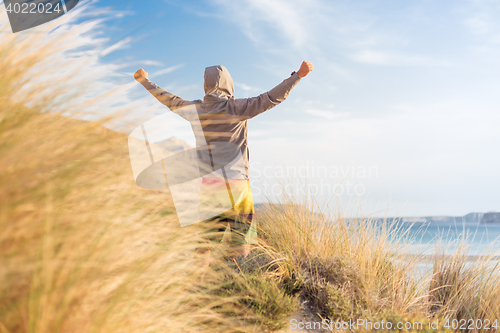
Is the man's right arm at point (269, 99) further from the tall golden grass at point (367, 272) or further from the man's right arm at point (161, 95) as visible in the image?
the tall golden grass at point (367, 272)

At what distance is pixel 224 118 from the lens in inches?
129

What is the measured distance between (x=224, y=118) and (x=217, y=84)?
0.43m

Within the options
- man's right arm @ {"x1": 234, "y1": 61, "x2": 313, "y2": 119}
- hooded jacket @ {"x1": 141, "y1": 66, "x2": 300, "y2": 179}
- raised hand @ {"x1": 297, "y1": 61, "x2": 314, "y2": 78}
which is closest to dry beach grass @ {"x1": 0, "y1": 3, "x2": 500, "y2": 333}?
hooded jacket @ {"x1": 141, "y1": 66, "x2": 300, "y2": 179}

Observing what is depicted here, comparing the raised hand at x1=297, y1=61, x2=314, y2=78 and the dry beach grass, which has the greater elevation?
the raised hand at x1=297, y1=61, x2=314, y2=78

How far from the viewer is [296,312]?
279 centimetres

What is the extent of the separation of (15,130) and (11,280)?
73 centimetres

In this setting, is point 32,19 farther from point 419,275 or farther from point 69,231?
point 419,275

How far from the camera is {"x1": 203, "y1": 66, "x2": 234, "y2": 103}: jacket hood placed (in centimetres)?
338

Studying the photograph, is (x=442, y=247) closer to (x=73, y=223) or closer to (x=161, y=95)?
(x=161, y=95)

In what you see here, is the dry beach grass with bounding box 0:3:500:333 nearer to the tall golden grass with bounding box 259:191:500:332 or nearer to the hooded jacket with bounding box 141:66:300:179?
the tall golden grass with bounding box 259:191:500:332

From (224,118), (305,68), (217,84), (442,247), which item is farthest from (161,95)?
(442,247)

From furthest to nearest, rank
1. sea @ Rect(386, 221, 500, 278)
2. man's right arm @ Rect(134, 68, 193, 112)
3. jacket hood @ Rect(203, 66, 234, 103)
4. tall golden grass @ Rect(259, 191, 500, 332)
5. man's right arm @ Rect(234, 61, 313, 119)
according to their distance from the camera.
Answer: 1. sea @ Rect(386, 221, 500, 278)
2. man's right arm @ Rect(134, 68, 193, 112)
3. jacket hood @ Rect(203, 66, 234, 103)
4. man's right arm @ Rect(234, 61, 313, 119)
5. tall golden grass @ Rect(259, 191, 500, 332)

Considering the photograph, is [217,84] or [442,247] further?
[442,247]

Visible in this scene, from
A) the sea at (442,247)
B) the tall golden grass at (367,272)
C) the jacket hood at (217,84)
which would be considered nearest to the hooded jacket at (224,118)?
the jacket hood at (217,84)
